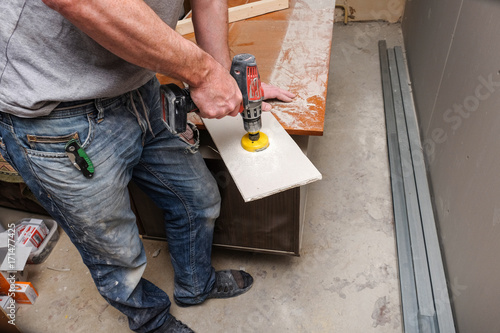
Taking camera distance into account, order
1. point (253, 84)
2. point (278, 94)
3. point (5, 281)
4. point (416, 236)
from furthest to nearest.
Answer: point (416, 236)
point (5, 281)
point (278, 94)
point (253, 84)

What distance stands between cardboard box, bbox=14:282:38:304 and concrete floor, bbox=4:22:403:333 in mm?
32

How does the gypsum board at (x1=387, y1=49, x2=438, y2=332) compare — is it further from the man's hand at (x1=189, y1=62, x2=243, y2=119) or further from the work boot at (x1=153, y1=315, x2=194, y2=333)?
the man's hand at (x1=189, y1=62, x2=243, y2=119)

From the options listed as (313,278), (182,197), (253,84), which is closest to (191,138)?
(182,197)

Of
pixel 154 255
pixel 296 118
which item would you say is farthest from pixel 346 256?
pixel 154 255

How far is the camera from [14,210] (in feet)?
6.87

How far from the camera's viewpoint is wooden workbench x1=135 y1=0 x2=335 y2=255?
1343 millimetres

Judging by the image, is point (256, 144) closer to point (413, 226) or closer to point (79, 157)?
point (79, 157)

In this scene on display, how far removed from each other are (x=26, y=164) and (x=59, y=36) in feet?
1.18

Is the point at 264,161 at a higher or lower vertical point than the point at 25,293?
higher

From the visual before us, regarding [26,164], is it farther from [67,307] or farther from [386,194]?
[386,194]

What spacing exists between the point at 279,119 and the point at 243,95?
12.1 inches

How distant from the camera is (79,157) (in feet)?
2.99

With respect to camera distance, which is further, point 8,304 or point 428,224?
point 428,224

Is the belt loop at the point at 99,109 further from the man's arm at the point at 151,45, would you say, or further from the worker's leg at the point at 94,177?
the man's arm at the point at 151,45
